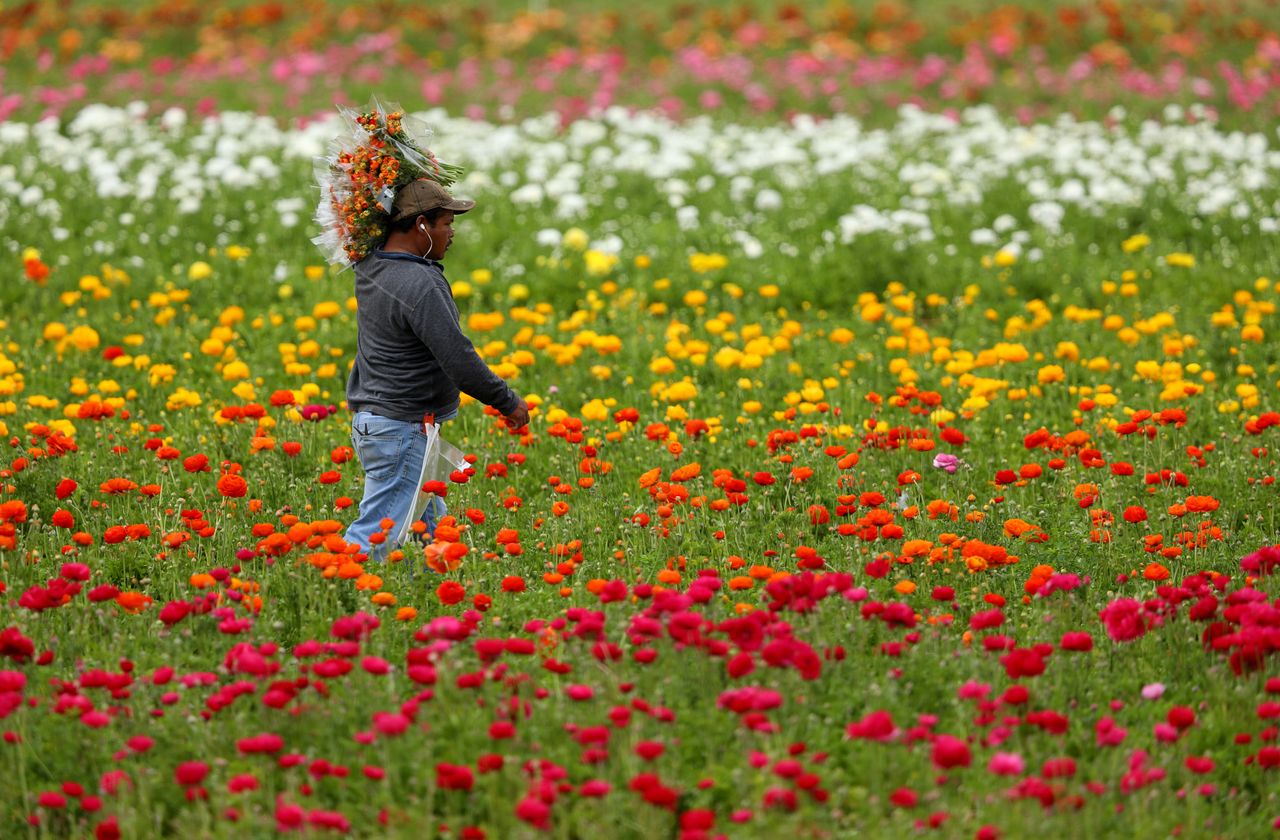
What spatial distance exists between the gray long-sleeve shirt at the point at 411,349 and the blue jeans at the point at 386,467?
0.05m

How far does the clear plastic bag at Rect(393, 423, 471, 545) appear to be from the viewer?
4.74 metres

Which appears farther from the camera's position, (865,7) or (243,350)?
(865,7)

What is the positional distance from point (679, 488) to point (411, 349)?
1100 millimetres

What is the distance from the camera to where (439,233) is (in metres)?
4.89

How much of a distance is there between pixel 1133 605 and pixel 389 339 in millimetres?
2670

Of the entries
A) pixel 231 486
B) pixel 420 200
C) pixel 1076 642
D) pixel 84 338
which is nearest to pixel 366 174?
pixel 420 200

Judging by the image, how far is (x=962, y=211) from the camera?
34.3 ft

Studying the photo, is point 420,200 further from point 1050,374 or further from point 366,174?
point 1050,374

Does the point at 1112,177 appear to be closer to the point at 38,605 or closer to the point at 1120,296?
the point at 1120,296

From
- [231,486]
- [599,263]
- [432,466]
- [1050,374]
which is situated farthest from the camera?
[599,263]

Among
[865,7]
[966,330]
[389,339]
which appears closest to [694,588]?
[389,339]

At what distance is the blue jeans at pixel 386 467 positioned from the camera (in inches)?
196

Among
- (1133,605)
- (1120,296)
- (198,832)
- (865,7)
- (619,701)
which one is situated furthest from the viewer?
(865,7)

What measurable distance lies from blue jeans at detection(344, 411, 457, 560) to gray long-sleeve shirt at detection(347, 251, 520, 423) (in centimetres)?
5
